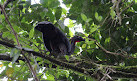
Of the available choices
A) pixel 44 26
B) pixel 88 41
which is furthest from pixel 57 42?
pixel 88 41

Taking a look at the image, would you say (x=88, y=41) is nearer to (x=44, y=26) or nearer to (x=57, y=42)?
(x=44, y=26)

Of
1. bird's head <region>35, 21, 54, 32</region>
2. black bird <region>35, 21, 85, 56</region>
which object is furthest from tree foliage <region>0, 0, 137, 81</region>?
black bird <region>35, 21, 85, 56</region>

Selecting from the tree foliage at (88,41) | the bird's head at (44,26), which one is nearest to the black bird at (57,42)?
the bird's head at (44,26)

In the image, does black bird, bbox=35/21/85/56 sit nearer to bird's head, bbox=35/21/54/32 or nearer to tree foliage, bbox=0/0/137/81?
bird's head, bbox=35/21/54/32

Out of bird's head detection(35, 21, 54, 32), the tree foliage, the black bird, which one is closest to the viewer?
the tree foliage

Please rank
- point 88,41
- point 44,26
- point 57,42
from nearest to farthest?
point 88,41 → point 44,26 → point 57,42

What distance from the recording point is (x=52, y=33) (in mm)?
2863

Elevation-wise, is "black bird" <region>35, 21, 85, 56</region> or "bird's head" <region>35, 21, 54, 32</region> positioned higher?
"bird's head" <region>35, 21, 54, 32</region>

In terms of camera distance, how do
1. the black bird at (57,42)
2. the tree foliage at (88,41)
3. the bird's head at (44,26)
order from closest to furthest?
the tree foliage at (88,41) → the bird's head at (44,26) → the black bird at (57,42)

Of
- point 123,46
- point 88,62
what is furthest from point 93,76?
point 123,46

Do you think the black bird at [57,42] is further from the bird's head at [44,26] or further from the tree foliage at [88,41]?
the tree foliage at [88,41]

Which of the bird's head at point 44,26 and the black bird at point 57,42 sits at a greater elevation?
the bird's head at point 44,26

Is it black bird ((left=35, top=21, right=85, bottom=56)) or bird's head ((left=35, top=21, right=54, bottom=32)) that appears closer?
bird's head ((left=35, top=21, right=54, bottom=32))

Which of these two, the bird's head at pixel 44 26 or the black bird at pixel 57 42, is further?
the black bird at pixel 57 42
